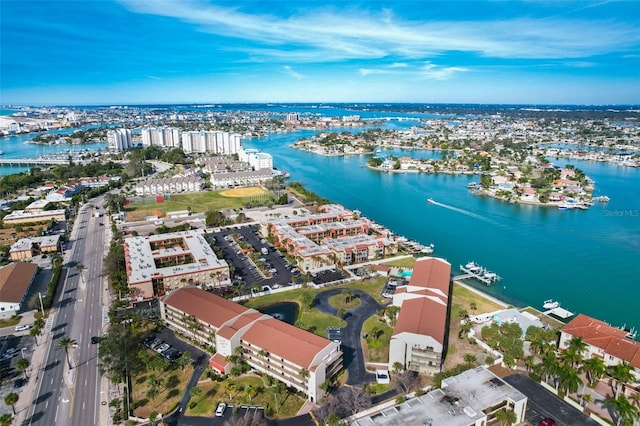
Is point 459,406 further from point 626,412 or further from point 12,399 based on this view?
point 12,399

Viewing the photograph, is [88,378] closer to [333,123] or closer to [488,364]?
[488,364]

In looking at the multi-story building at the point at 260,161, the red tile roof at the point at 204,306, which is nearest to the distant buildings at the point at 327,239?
the red tile roof at the point at 204,306

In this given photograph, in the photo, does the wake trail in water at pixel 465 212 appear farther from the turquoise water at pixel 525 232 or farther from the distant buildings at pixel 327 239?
the distant buildings at pixel 327 239

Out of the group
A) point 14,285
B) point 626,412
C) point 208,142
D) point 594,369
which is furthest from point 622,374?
point 208,142

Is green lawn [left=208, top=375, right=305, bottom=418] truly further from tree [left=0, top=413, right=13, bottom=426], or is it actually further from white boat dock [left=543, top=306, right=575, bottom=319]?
white boat dock [left=543, top=306, right=575, bottom=319]

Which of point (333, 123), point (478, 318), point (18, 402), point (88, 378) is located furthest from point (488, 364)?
point (333, 123)

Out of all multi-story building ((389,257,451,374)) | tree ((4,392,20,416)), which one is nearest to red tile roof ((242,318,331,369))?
multi-story building ((389,257,451,374))
